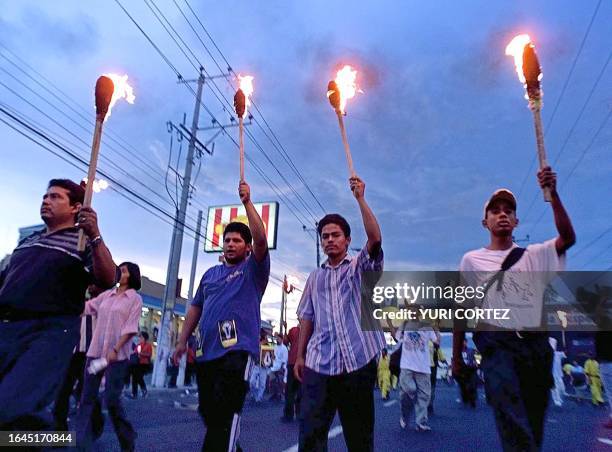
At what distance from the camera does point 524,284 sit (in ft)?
10.5

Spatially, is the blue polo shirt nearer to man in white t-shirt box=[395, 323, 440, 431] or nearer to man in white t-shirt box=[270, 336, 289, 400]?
man in white t-shirt box=[395, 323, 440, 431]

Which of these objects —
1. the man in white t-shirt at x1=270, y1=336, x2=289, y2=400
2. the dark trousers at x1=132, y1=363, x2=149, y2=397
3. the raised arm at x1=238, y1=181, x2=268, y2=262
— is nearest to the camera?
the raised arm at x1=238, y1=181, x2=268, y2=262

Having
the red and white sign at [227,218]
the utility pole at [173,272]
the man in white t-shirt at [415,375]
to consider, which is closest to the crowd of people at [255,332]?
the man in white t-shirt at [415,375]

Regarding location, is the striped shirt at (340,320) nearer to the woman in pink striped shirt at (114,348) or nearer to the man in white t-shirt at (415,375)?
the woman in pink striped shirt at (114,348)

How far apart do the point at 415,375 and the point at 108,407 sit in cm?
544

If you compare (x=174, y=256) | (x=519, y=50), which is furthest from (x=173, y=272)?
(x=519, y=50)

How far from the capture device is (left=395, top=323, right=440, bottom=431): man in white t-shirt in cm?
817

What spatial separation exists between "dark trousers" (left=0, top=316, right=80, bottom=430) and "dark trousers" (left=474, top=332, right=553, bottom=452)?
266cm

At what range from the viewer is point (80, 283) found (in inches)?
125

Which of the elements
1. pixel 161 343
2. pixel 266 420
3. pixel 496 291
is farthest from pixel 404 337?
pixel 161 343

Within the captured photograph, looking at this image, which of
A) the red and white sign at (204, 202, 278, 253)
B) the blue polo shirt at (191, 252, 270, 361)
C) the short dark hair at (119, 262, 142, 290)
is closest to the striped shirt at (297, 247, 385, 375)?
the blue polo shirt at (191, 252, 270, 361)

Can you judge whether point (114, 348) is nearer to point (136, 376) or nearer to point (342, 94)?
point (342, 94)

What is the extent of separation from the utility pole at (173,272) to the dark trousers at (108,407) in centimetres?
1284

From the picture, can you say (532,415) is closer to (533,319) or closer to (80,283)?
(533,319)
